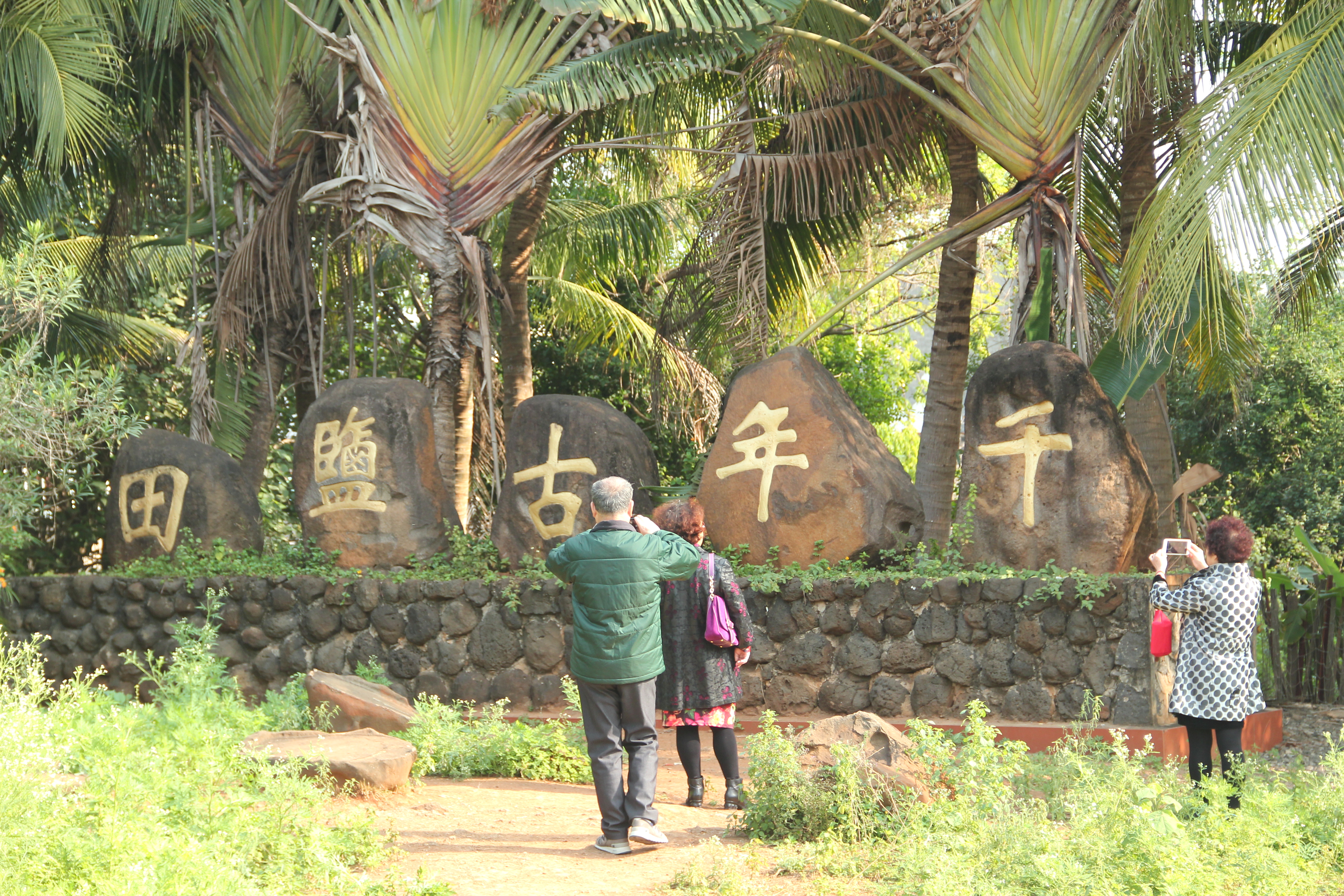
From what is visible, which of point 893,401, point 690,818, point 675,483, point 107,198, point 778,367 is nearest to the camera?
point 690,818

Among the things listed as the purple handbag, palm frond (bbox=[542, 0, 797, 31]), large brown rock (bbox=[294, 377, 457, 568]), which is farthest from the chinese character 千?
large brown rock (bbox=[294, 377, 457, 568])

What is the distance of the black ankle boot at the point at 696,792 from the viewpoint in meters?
5.69

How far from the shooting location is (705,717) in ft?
18.0

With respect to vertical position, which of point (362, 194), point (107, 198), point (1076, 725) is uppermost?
point (107, 198)

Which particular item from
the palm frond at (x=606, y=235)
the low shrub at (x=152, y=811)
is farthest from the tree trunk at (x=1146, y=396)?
the low shrub at (x=152, y=811)

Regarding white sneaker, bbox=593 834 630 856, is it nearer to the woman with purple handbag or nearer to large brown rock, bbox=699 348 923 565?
the woman with purple handbag

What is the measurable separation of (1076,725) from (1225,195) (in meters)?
3.14

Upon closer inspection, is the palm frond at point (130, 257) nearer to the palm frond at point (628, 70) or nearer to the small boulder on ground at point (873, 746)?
the palm frond at point (628, 70)

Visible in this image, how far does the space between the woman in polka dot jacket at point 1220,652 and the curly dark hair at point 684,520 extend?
2037 mm

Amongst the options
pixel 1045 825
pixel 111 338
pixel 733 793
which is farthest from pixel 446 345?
pixel 1045 825

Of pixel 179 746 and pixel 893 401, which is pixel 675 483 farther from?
pixel 893 401

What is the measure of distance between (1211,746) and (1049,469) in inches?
102

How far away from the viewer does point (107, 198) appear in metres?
12.9

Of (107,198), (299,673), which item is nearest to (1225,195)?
(299,673)
